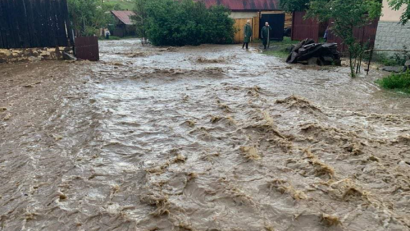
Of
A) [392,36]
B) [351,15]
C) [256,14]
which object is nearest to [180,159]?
[351,15]

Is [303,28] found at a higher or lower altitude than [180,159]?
higher

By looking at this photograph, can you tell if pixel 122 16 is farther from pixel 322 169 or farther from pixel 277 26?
pixel 322 169

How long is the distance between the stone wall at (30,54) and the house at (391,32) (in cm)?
1421

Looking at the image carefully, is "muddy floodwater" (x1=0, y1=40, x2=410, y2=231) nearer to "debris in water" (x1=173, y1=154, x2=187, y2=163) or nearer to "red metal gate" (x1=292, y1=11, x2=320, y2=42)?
"debris in water" (x1=173, y1=154, x2=187, y2=163)

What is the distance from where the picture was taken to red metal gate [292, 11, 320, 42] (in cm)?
2291

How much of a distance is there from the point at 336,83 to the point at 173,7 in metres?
18.2

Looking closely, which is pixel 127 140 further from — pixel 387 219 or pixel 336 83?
pixel 336 83

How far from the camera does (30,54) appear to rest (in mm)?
14336

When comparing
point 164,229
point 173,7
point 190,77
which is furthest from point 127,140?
point 173,7

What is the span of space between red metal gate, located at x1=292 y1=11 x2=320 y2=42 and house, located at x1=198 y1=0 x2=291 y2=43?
2900 mm

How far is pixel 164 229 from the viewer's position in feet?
11.9

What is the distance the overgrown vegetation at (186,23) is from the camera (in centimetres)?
2602

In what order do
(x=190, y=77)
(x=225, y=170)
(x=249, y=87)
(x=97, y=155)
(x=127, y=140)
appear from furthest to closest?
(x=190, y=77) < (x=249, y=87) < (x=127, y=140) < (x=97, y=155) < (x=225, y=170)

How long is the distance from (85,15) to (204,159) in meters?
30.2
